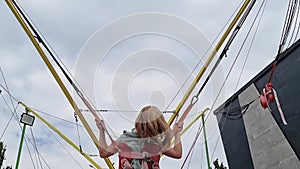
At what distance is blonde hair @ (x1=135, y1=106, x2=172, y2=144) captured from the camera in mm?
1685

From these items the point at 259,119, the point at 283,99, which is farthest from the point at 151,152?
the point at 259,119

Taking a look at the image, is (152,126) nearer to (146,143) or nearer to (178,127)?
(146,143)

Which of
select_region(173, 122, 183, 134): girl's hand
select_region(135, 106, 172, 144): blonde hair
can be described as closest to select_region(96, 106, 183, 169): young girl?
select_region(135, 106, 172, 144): blonde hair

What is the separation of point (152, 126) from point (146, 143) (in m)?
0.11

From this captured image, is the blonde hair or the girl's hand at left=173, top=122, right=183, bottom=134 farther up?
the girl's hand at left=173, top=122, right=183, bottom=134

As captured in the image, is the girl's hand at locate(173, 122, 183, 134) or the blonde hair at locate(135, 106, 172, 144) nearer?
the blonde hair at locate(135, 106, 172, 144)

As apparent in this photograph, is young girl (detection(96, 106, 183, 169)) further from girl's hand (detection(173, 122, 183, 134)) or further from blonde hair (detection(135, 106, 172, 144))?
girl's hand (detection(173, 122, 183, 134))

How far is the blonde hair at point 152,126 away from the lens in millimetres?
1685

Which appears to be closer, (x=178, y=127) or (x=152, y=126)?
(x=152, y=126)

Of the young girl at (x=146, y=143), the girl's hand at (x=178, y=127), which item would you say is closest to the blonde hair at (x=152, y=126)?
the young girl at (x=146, y=143)

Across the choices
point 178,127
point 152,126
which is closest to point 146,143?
point 152,126

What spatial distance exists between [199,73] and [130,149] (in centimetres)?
299

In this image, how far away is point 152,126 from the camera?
1685 mm

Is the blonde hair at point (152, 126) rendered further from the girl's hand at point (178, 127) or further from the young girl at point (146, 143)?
the girl's hand at point (178, 127)
